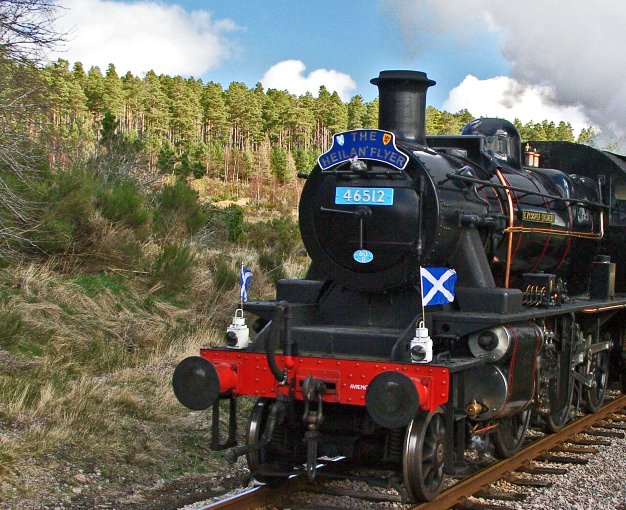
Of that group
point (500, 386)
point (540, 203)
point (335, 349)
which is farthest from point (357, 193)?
point (540, 203)

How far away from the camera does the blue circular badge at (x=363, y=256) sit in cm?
641

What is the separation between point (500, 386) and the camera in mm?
6051

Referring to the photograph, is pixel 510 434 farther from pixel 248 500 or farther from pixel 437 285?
pixel 248 500

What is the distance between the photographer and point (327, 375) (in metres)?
5.74

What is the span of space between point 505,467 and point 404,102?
3068 mm

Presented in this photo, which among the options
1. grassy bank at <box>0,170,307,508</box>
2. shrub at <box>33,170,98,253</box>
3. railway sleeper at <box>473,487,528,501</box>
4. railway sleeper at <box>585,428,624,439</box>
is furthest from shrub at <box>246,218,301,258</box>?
railway sleeper at <box>473,487,528,501</box>

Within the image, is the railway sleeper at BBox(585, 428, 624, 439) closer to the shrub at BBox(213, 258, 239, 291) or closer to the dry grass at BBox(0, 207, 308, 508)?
the dry grass at BBox(0, 207, 308, 508)

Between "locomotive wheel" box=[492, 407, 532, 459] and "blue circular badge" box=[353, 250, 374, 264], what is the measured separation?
5.80 ft

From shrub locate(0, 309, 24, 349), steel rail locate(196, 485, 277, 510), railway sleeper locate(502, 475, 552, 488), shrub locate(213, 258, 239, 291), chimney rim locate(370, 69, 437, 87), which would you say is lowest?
steel rail locate(196, 485, 277, 510)

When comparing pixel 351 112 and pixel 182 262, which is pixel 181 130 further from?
pixel 182 262

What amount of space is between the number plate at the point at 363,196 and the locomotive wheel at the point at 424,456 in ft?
5.27

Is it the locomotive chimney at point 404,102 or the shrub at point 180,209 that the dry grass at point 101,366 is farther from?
the locomotive chimney at point 404,102

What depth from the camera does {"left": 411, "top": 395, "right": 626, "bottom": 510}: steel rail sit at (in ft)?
19.3

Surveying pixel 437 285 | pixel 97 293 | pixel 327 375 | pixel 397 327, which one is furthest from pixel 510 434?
pixel 97 293
